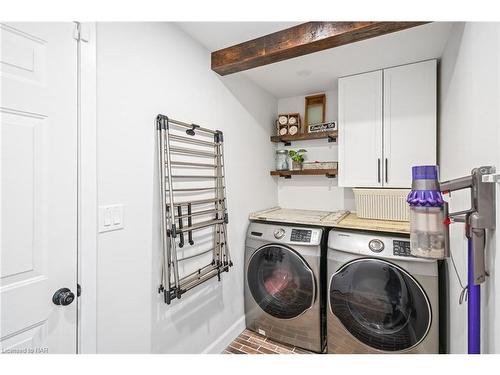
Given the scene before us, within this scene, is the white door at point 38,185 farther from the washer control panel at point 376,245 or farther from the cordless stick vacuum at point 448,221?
the washer control panel at point 376,245

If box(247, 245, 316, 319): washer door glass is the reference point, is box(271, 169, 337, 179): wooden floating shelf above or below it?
above

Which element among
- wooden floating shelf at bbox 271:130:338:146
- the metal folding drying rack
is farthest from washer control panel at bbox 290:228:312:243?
wooden floating shelf at bbox 271:130:338:146

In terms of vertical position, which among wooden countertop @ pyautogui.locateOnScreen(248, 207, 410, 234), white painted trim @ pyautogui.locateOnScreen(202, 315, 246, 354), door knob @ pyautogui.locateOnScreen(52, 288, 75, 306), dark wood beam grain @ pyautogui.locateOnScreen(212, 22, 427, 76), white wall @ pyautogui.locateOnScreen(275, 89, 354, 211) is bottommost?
white painted trim @ pyautogui.locateOnScreen(202, 315, 246, 354)

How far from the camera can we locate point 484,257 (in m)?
0.77

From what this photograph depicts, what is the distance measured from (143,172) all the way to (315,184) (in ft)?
6.40

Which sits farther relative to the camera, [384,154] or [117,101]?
[384,154]

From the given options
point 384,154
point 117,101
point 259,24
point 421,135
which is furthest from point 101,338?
point 421,135

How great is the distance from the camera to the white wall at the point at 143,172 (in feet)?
3.79

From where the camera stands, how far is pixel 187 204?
1521 millimetres

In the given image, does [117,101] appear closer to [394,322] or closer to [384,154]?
[384,154]

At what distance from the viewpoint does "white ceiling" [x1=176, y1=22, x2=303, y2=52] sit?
4.94 ft

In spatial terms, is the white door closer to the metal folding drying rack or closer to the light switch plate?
the light switch plate

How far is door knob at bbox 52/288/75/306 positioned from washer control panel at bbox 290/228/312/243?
1.46m
